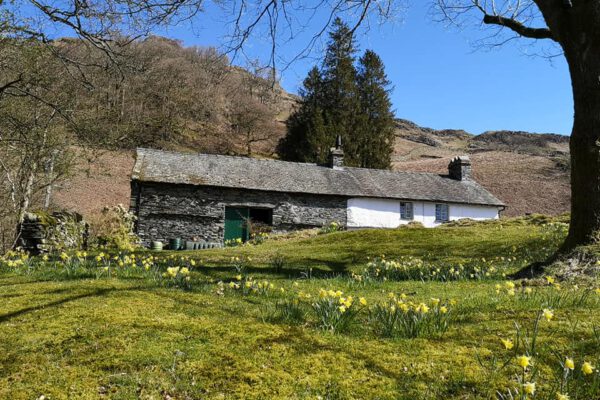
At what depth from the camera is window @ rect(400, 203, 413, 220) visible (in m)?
32.2

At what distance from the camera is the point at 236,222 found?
93.4 ft

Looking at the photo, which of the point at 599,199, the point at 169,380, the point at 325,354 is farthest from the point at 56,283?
the point at 599,199

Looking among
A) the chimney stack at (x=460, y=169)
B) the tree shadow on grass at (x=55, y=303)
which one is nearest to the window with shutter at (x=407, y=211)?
the chimney stack at (x=460, y=169)

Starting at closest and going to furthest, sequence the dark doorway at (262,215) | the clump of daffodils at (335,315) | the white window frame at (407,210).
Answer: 1. the clump of daffodils at (335,315)
2. the dark doorway at (262,215)
3. the white window frame at (407,210)

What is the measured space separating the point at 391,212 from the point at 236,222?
11.3 meters

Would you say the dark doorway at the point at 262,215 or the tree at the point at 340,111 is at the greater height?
the tree at the point at 340,111

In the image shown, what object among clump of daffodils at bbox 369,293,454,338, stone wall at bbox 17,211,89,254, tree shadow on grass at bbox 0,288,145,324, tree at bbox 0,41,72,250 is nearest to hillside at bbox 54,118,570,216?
tree at bbox 0,41,72,250

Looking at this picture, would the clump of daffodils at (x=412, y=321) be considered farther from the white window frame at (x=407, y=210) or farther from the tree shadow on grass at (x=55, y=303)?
the white window frame at (x=407, y=210)

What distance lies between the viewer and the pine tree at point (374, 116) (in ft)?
156

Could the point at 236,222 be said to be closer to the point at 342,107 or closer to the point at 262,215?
the point at 262,215

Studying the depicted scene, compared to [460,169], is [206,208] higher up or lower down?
lower down

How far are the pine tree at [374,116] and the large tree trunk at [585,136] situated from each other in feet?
131

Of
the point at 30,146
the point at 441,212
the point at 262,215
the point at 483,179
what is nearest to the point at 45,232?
the point at 30,146

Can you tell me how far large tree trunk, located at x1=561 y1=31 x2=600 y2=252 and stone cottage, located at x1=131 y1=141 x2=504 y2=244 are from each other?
888 inches
